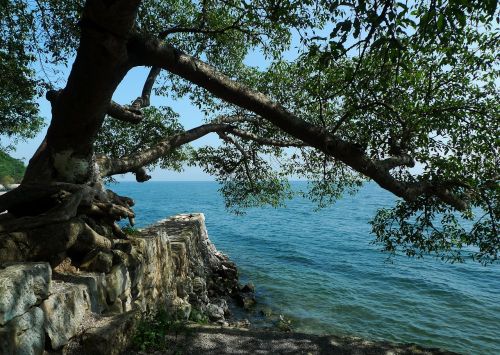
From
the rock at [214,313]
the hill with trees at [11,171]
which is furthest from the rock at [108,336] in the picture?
the hill with trees at [11,171]

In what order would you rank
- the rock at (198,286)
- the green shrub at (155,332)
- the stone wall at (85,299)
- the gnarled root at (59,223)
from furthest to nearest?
the rock at (198,286) < the green shrub at (155,332) < the gnarled root at (59,223) < the stone wall at (85,299)

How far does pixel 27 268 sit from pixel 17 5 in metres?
8.63

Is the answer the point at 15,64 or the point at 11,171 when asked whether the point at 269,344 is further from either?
the point at 11,171

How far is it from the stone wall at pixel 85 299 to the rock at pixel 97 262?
0.02 m

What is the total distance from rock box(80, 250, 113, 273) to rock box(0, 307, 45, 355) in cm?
203

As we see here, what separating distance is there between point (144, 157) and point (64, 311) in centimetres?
565

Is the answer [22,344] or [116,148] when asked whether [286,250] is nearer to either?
[116,148]

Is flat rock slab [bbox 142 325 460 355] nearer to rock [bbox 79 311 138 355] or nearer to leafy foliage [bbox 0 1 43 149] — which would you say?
rock [bbox 79 311 138 355]

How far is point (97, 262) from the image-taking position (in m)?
6.85

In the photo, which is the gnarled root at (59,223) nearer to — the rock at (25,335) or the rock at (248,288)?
the rock at (25,335)

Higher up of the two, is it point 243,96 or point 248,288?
point 243,96

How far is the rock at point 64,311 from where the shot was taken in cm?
493

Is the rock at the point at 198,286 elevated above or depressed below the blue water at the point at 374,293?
above

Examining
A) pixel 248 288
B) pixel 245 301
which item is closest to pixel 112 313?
pixel 245 301
